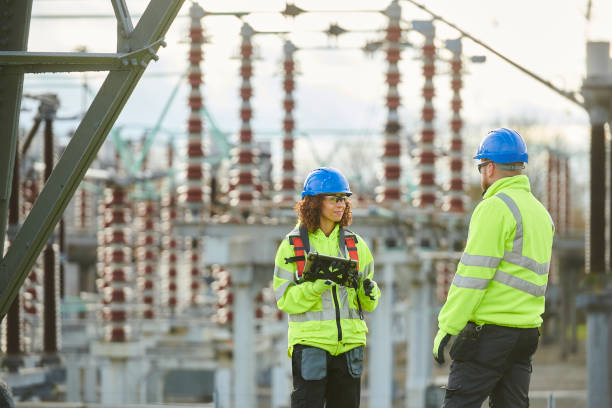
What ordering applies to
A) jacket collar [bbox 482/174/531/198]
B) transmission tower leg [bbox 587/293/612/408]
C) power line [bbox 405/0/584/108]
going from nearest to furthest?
jacket collar [bbox 482/174/531/198]
power line [bbox 405/0/584/108]
transmission tower leg [bbox 587/293/612/408]

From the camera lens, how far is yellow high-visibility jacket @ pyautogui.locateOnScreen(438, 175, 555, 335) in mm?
6238

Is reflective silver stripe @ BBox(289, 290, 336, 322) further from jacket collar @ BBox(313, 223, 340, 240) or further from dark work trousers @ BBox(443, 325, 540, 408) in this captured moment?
dark work trousers @ BBox(443, 325, 540, 408)

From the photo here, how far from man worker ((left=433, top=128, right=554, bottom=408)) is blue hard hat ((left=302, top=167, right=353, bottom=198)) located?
0.96 m

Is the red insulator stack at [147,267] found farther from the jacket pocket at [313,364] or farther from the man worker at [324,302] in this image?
the jacket pocket at [313,364]

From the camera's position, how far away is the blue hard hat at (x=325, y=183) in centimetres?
705

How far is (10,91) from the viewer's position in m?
8.12

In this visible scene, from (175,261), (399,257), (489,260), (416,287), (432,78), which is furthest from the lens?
(175,261)

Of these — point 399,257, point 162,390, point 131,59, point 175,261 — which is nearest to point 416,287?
point 399,257

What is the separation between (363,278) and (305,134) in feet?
145

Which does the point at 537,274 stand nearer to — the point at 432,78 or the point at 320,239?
the point at 320,239

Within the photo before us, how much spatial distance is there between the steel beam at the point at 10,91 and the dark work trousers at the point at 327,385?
2.40 meters

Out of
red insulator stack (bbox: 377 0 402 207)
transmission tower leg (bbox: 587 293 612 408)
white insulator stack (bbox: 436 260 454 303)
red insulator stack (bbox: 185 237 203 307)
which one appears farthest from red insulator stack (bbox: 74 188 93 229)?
transmission tower leg (bbox: 587 293 612 408)

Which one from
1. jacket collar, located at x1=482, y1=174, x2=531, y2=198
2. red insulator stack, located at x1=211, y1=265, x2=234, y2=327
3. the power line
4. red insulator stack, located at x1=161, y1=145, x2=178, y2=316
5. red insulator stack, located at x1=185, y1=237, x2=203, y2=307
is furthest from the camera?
red insulator stack, located at x1=185, y1=237, x2=203, y2=307

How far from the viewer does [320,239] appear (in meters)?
7.05
